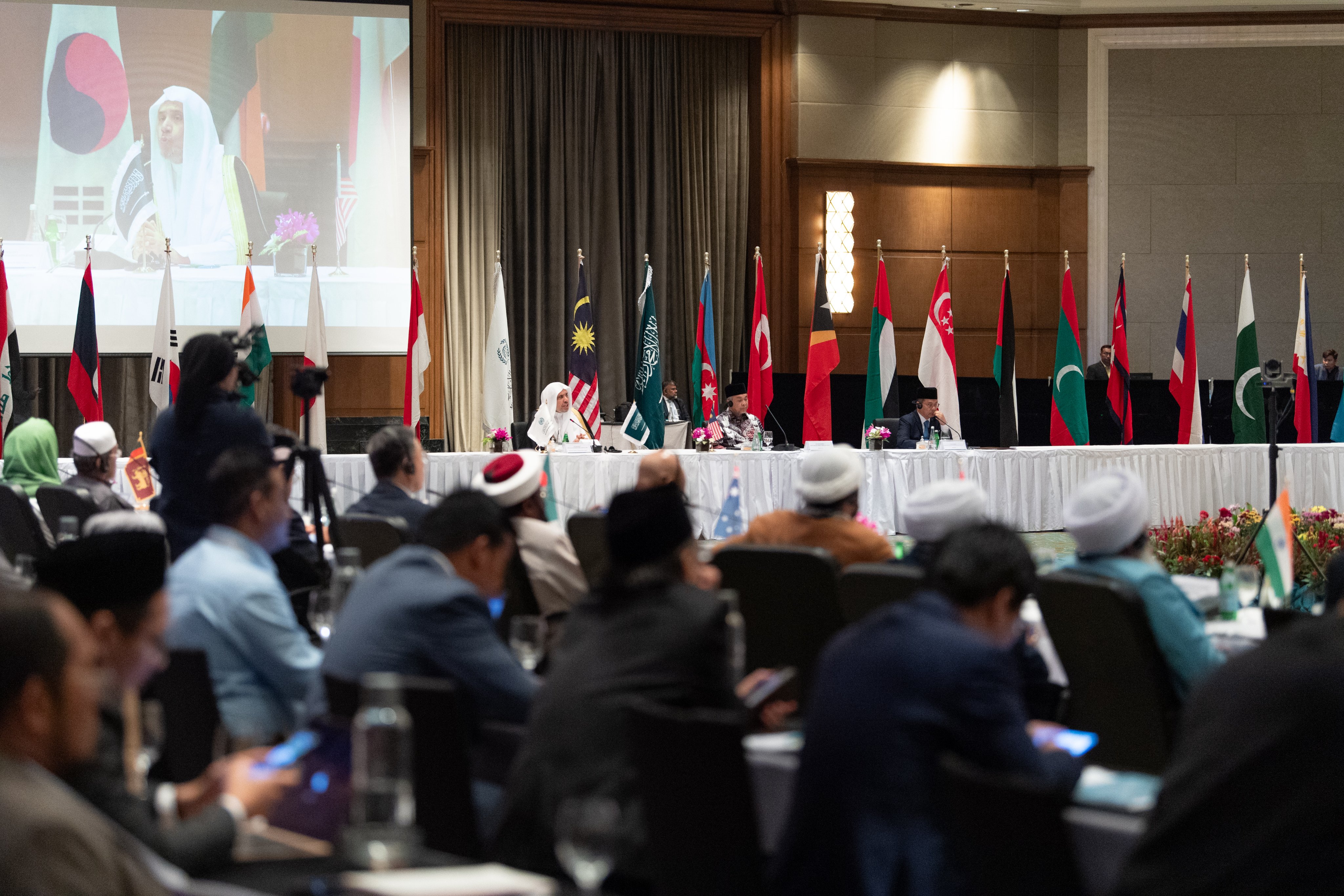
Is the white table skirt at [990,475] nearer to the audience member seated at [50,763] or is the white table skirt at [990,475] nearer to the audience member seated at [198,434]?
the audience member seated at [198,434]

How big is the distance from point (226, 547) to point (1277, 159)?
13.6 metres

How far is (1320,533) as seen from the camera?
21.3 feet

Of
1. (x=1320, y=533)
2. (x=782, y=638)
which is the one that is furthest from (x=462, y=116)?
(x=782, y=638)

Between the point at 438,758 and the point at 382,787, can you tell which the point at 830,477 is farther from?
the point at 382,787

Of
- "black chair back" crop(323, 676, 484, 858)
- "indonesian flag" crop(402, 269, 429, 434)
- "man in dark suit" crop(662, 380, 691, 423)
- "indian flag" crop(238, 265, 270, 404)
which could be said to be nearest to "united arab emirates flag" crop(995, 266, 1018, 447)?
"man in dark suit" crop(662, 380, 691, 423)

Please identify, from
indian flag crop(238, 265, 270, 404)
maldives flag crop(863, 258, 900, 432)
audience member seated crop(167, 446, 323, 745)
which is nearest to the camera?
audience member seated crop(167, 446, 323, 745)

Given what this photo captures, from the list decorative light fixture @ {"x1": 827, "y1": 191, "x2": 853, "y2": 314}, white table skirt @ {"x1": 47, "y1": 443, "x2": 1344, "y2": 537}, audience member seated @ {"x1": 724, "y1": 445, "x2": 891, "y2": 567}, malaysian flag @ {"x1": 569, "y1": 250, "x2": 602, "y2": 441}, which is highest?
decorative light fixture @ {"x1": 827, "y1": 191, "x2": 853, "y2": 314}

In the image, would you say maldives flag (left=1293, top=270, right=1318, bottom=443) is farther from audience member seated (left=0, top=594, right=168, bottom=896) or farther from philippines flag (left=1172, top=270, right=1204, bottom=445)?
audience member seated (left=0, top=594, right=168, bottom=896)

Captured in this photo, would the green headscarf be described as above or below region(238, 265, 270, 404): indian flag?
below

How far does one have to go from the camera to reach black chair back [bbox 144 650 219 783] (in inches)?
100

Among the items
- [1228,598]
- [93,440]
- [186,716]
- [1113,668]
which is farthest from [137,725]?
[93,440]

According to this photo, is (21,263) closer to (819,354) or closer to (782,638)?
(819,354)

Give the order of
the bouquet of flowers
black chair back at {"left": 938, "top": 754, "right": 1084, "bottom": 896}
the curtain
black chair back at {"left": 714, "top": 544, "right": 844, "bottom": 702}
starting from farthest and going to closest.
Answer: the curtain < the bouquet of flowers < black chair back at {"left": 714, "top": 544, "right": 844, "bottom": 702} < black chair back at {"left": 938, "top": 754, "right": 1084, "bottom": 896}

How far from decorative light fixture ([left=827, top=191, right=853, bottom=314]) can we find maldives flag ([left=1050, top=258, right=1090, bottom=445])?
9.41ft
